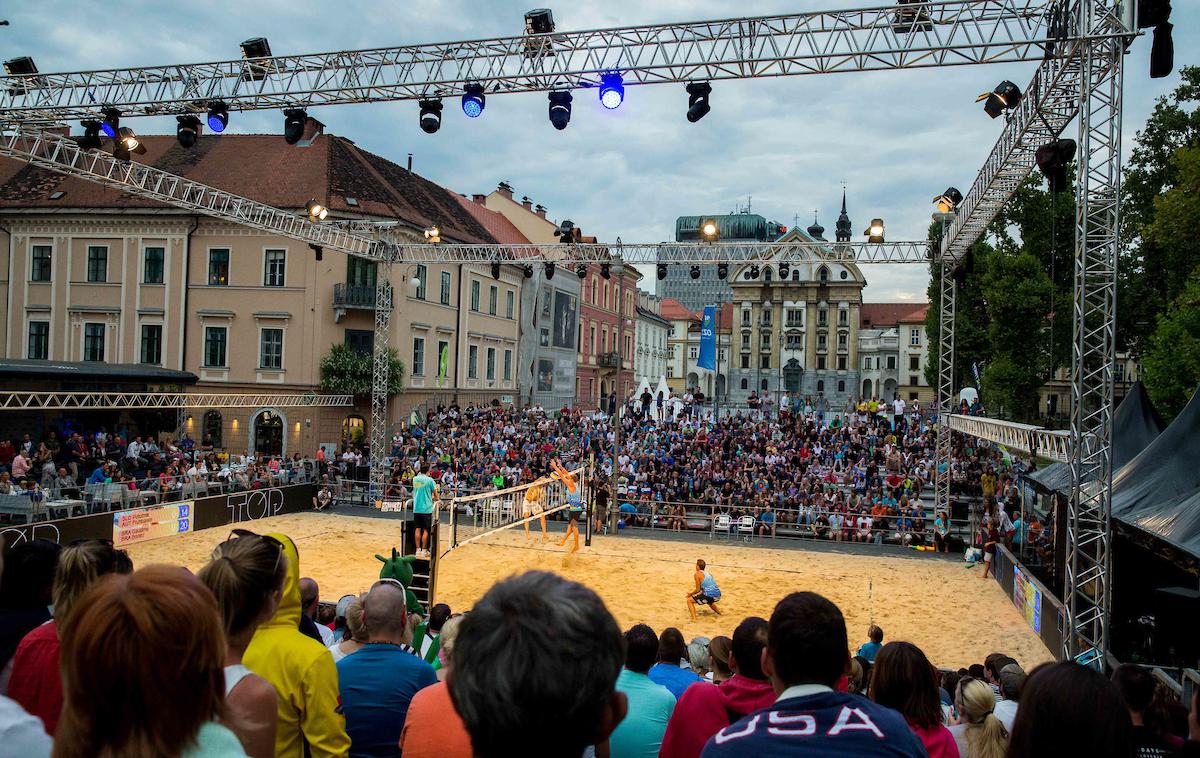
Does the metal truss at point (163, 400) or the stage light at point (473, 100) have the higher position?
the stage light at point (473, 100)

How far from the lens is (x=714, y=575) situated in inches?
758

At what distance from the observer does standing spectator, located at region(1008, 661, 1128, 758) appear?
233 cm

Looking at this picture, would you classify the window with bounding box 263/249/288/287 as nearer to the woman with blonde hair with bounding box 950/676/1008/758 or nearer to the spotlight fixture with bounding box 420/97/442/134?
the spotlight fixture with bounding box 420/97/442/134

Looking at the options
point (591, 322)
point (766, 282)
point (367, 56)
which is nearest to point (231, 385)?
point (367, 56)

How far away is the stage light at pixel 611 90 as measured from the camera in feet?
44.1

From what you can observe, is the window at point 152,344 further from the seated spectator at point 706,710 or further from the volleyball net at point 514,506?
the seated spectator at point 706,710

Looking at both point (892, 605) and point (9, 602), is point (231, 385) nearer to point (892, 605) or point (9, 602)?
point (892, 605)

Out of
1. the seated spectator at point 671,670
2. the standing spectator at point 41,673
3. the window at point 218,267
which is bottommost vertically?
the seated spectator at point 671,670

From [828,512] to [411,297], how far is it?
20911 mm

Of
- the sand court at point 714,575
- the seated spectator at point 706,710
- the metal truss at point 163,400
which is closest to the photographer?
the seated spectator at point 706,710

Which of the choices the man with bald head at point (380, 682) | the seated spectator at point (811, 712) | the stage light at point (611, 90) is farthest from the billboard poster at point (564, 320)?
the seated spectator at point (811, 712)

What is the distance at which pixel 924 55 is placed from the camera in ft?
40.4

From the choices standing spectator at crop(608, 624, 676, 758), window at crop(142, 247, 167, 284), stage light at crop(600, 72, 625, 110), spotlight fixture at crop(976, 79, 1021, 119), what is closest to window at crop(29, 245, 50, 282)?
window at crop(142, 247, 167, 284)

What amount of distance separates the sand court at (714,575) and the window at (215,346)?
1160 cm
